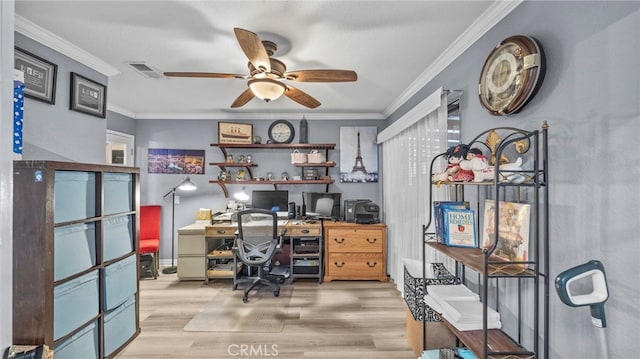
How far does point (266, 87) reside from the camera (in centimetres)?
198

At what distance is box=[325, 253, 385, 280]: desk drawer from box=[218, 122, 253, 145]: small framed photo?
2.07m

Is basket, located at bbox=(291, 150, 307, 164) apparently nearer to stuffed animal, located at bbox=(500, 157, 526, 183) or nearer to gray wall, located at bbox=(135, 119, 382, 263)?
gray wall, located at bbox=(135, 119, 382, 263)

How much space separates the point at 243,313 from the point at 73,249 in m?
1.58

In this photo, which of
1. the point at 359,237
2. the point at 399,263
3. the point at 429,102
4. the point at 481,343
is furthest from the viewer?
the point at 359,237

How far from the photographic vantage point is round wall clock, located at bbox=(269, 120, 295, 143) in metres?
4.09

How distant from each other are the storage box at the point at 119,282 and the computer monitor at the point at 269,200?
179 centimetres

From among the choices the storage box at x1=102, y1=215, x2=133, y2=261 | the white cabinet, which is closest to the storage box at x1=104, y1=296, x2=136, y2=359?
the white cabinet

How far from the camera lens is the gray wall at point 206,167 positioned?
4125 millimetres

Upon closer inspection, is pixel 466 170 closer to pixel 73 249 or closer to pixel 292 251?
pixel 73 249

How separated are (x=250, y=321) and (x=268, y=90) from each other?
213cm

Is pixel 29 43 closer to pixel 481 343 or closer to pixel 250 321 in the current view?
pixel 250 321

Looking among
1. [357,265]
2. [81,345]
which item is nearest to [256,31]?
[81,345]

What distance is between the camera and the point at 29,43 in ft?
6.15

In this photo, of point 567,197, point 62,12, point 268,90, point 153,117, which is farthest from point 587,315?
point 153,117
